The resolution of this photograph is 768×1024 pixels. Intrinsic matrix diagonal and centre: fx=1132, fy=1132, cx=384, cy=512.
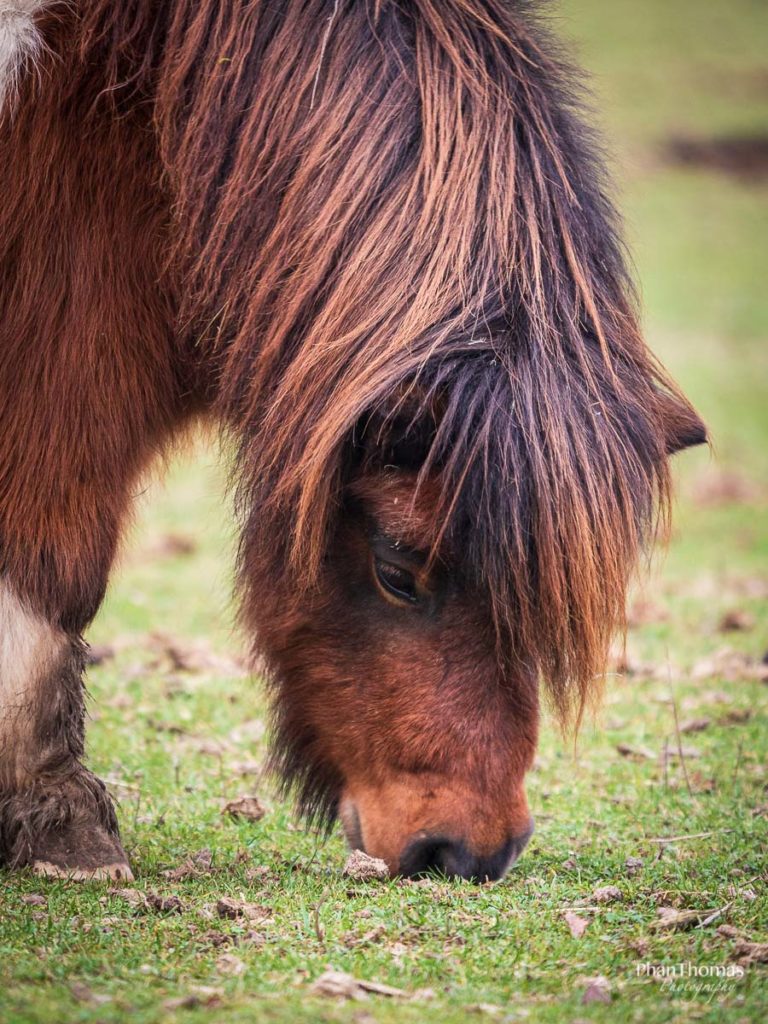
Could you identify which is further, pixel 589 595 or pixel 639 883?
pixel 639 883

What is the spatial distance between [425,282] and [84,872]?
1828mm

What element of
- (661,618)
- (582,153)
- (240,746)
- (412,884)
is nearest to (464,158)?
(582,153)

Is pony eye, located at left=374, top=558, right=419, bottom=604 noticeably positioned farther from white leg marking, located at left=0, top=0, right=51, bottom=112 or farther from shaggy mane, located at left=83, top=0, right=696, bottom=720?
white leg marking, located at left=0, top=0, right=51, bottom=112

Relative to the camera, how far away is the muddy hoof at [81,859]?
121 inches

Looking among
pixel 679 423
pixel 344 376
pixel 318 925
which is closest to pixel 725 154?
pixel 679 423

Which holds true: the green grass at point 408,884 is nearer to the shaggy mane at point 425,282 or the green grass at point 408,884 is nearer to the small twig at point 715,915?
the small twig at point 715,915

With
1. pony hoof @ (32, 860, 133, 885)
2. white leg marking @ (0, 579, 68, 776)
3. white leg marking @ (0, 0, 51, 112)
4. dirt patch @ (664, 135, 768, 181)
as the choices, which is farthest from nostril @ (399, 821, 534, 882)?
dirt patch @ (664, 135, 768, 181)

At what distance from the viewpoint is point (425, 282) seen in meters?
2.88

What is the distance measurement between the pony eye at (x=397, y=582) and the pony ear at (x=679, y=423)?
785 mm

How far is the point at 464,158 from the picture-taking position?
3.00 metres

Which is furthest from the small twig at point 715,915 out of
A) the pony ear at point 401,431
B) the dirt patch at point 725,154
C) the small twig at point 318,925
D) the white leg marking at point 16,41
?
the dirt patch at point 725,154

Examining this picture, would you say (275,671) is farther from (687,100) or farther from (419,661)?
(687,100)

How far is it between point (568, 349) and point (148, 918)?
174 centimetres

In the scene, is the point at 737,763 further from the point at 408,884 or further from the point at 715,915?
the point at 408,884
